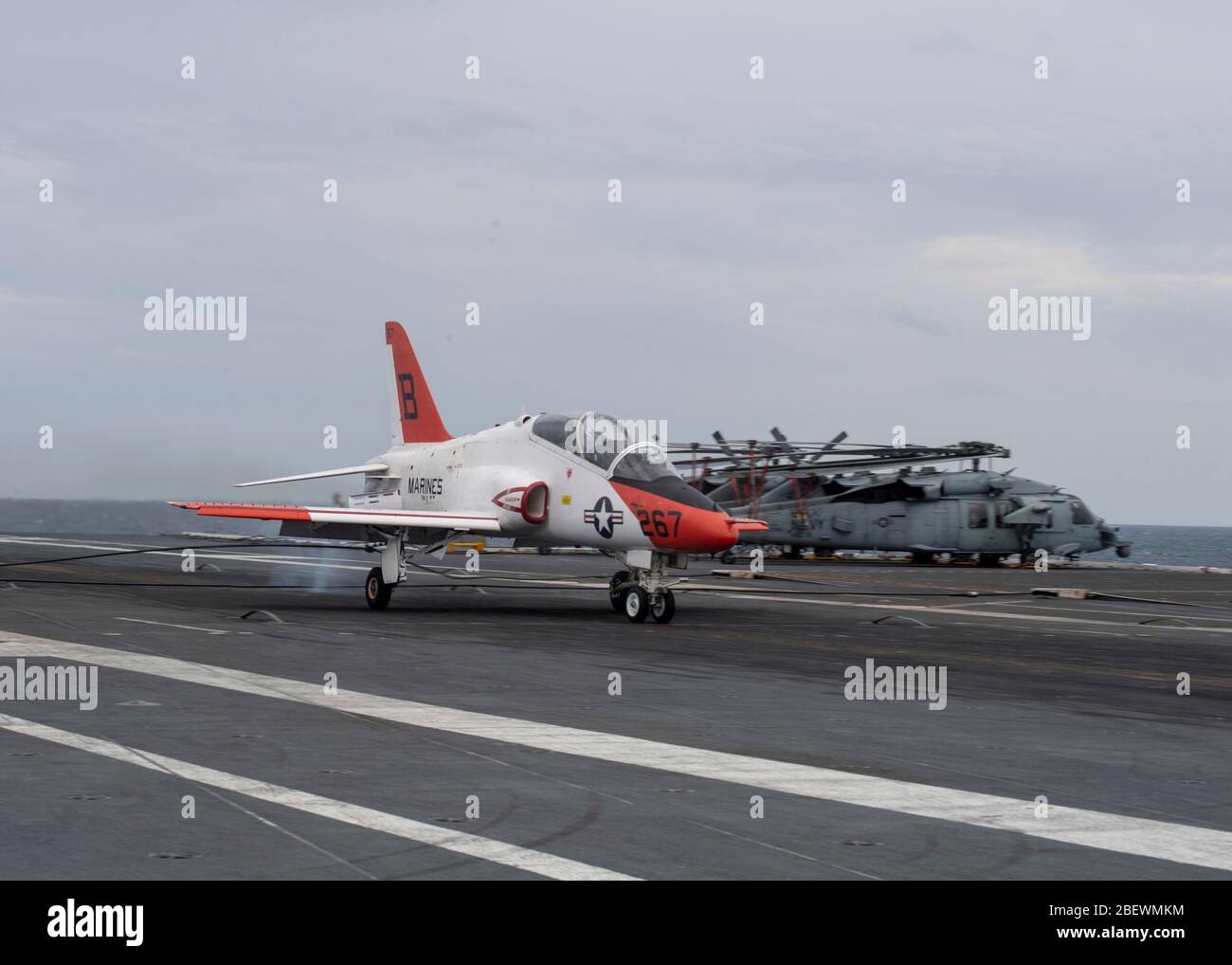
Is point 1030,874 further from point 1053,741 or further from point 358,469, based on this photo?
point 358,469

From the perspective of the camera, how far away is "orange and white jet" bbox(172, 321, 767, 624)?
967 inches

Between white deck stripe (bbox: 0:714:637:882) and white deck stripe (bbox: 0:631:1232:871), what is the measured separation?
2625mm

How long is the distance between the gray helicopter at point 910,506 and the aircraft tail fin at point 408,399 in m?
27.3

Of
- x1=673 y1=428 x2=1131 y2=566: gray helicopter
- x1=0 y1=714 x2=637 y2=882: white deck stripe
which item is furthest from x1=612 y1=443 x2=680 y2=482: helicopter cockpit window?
x1=673 y1=428 x2=1131 y2=566: gray helicopter

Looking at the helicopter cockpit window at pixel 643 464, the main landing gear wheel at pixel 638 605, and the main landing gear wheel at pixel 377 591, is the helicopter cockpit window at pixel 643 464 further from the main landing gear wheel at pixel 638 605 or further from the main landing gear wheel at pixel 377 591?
the main landing gear wheel at pixel 377 591

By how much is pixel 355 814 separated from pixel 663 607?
17236 mm

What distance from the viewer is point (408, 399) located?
31.9 m

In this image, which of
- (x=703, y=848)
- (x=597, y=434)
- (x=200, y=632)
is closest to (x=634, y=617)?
(x=597, y=434)

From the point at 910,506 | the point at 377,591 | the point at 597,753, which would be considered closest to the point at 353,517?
the point at 377,591

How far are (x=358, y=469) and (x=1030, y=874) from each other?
25.6 metres

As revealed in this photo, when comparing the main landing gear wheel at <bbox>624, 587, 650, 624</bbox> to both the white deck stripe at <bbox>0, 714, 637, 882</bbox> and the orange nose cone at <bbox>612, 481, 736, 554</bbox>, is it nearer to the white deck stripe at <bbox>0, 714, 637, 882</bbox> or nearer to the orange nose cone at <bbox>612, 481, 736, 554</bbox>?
the orange nose cone at <bbox>612, 481, 736, 554</bbox>

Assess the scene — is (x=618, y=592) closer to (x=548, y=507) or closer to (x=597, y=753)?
(x=548, y=507)
